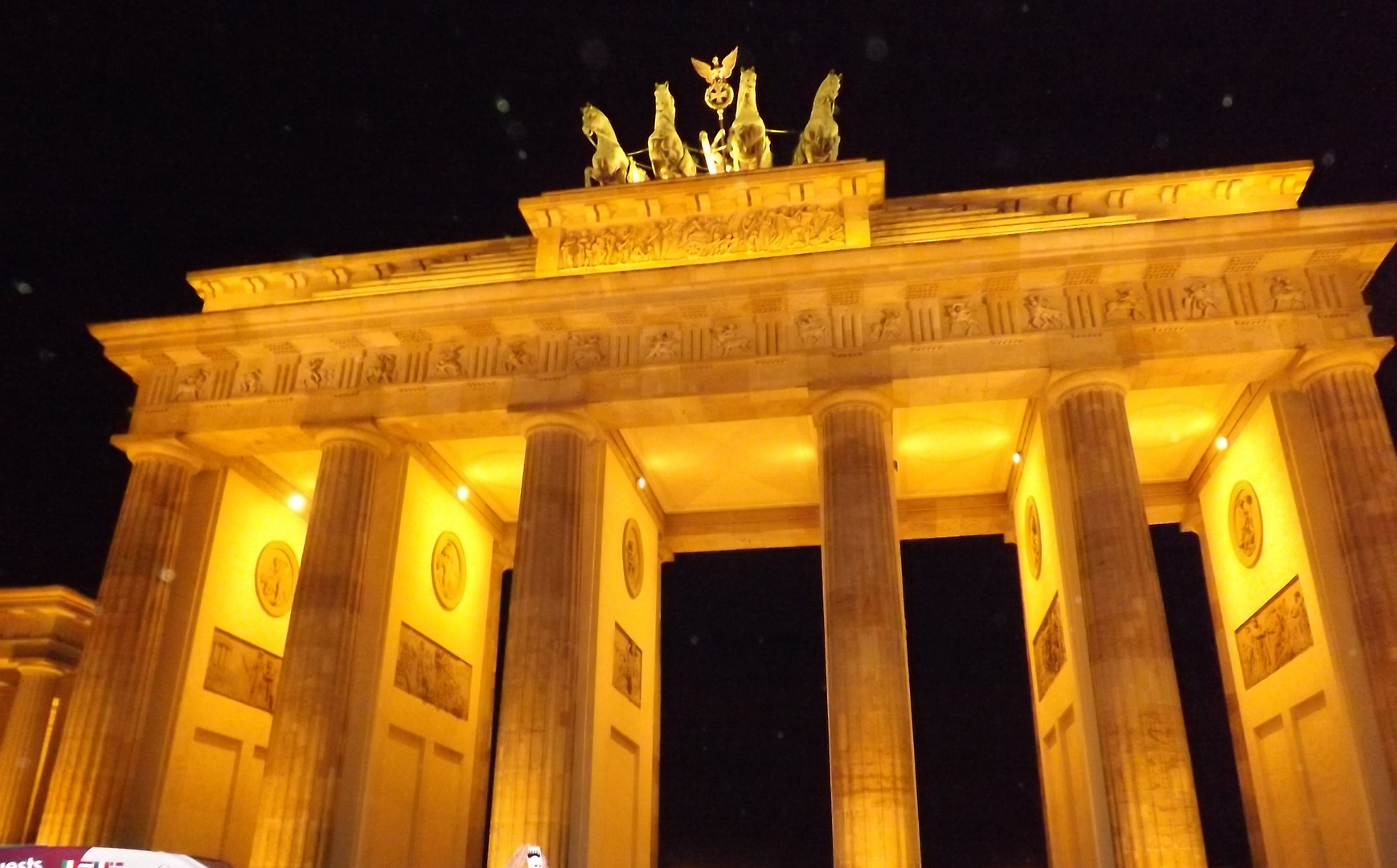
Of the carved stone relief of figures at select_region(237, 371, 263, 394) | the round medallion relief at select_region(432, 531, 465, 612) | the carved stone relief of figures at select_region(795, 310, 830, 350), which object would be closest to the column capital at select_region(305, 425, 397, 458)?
the carved stone relief of figures at select_region(237, 371, 263, 394)

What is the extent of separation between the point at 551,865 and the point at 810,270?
1041 cm

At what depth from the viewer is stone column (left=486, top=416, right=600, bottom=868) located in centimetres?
1619

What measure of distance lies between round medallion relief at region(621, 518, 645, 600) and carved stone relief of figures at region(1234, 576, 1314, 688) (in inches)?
455

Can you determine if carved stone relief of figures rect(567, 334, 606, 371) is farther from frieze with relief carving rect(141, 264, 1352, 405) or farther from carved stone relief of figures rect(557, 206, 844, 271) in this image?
carved stone relief of figures rect(557, 206, 844, 271)

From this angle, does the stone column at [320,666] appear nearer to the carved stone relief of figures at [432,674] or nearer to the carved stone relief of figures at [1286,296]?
the carved stone relief of figures at [432,674]

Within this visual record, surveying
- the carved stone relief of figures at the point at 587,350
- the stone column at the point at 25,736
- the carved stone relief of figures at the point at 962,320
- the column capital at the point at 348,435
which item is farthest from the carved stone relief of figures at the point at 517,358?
the stone column at the point at 25,736

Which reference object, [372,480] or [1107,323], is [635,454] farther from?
[1107,323]

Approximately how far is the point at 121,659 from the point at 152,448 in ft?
12.9

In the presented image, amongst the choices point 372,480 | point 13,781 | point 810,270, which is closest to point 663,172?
point 810,270

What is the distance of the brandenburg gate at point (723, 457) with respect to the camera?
53.3 ft

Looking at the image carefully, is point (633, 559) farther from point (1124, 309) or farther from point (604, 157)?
point (1124, 309)

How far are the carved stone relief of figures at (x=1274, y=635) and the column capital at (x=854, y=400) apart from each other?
7111mm

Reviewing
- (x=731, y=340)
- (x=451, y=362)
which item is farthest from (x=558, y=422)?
(x=731, y=340)

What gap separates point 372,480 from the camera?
19.7 m
